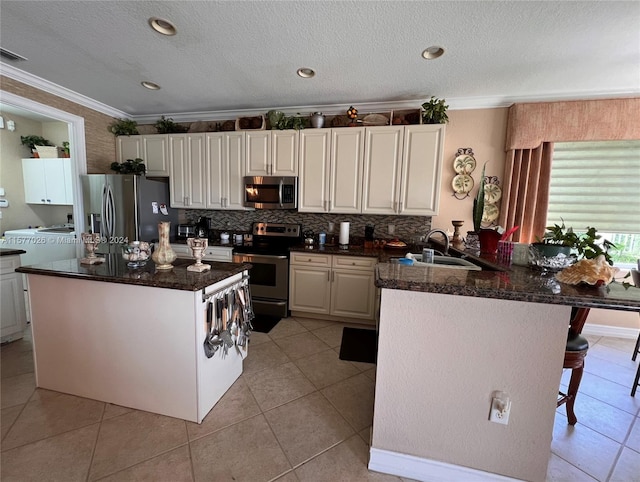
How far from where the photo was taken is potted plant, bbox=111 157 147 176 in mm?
3403

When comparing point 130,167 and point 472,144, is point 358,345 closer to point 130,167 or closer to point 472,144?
point 472,144

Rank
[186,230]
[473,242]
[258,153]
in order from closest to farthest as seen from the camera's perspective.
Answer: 1. [473,242]
2. [258,153]
3. [186,230]

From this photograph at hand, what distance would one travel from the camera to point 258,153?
3295 millimetres

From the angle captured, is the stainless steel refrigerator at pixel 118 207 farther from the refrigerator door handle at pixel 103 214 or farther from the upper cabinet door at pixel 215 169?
the upper cabinet door at pixel 215 169

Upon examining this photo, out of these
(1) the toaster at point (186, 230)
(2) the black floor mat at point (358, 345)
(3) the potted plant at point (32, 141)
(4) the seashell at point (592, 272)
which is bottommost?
(2) the black floor mat at point (358, 345)

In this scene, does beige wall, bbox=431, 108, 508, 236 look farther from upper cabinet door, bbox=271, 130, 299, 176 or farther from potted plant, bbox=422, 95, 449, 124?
upper cabinet door, bbox=271, 130, 299, 176

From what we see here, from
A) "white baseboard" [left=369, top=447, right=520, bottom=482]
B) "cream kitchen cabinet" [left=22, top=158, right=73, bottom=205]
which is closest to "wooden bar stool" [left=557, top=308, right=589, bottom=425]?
"white baseboard" [left=369, top=447, right=520, bottom=482]

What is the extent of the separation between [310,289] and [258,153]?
180 cm

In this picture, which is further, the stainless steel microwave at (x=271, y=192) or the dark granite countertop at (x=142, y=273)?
the stainless steel microwave at (x=271, y=192)

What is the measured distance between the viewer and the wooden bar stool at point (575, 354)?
1.51 metres

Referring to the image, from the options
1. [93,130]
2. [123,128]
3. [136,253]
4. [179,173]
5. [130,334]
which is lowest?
Result: [130,334]

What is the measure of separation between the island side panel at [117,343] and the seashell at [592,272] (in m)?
1.94

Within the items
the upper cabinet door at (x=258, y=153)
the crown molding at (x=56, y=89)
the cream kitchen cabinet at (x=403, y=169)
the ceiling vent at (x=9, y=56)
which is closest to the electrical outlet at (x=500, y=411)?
the cream kitchen cabinet at (x=403, y=169)

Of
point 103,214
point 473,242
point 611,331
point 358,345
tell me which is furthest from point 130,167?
point 611,331
